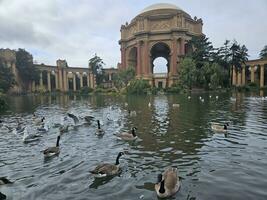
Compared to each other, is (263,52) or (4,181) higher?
(263,52)

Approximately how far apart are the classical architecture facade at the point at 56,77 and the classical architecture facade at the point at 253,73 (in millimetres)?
44868

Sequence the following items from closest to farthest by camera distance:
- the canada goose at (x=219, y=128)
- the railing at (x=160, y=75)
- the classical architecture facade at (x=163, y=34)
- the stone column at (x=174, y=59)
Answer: the canada goose at (x=219, y=128), the classical architecture facade at (x=163, y=34), the stone column at (x=174, y=59), the railing at (x=160, y=75)

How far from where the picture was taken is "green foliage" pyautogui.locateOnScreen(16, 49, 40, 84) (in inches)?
4209

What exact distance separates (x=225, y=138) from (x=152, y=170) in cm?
613

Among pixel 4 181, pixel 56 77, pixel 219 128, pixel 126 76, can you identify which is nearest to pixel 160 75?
pixel 126 76

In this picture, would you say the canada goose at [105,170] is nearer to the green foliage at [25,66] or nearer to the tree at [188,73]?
the tree at [188,73]

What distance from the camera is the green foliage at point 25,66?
10690 centimetres

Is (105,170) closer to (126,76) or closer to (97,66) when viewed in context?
(126,76)

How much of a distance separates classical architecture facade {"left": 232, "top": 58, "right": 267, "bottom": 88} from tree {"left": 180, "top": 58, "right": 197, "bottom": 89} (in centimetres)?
2611

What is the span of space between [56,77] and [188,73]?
224 ft

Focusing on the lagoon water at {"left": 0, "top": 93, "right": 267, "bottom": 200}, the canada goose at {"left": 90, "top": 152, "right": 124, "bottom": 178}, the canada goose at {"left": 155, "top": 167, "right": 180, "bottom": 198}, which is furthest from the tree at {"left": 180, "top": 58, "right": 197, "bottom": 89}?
the canada goose at {"left": 155, "top": 167, "right": 180, "bottom": 198}

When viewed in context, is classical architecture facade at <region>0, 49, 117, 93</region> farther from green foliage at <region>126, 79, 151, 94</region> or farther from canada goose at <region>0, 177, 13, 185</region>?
canada goose at <region>0, 177, 13, 185</region>

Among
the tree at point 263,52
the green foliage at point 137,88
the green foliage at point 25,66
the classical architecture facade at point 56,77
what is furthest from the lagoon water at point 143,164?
the tree at point 263,52

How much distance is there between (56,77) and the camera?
12131cm
